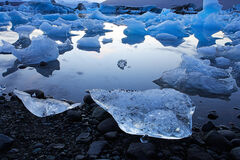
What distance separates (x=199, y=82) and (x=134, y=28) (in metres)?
5.55

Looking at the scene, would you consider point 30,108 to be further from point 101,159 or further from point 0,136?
point 101,159

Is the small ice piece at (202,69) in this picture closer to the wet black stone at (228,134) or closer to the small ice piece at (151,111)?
the small ice piece at (151,111)

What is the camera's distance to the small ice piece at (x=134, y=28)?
Result: 25.0ft

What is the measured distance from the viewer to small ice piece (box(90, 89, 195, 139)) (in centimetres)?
147

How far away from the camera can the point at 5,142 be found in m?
1.37

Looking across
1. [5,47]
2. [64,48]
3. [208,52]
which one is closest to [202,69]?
[208,52]

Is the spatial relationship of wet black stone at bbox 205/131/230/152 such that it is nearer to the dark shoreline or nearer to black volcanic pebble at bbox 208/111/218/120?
the dark shoreline

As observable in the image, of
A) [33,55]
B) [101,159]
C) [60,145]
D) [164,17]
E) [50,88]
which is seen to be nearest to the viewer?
[101,159]

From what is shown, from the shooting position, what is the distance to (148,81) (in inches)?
112

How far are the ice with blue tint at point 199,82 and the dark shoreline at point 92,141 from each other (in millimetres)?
868

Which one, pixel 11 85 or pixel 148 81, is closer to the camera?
pixel 11 85

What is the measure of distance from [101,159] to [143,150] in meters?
0.30

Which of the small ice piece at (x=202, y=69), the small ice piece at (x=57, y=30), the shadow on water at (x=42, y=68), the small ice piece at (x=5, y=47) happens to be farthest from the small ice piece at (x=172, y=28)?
the small ice piece at (x=5, y=47)

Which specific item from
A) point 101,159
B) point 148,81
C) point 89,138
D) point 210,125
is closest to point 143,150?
point 101,159
